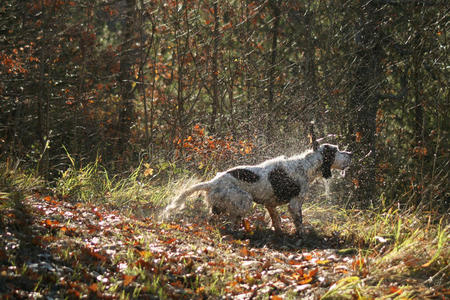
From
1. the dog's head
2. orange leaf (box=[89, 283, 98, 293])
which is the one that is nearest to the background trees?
the dog's head

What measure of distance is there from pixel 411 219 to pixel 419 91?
384 centimetres

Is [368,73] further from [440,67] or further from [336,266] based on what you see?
[336,266]

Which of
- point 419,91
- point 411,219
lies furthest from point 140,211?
point 419,91

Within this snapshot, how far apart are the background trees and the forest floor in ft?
Result: 8.90

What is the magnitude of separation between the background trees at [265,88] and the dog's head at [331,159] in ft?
4.55

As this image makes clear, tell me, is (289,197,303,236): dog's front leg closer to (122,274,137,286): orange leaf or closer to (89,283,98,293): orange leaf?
(122,274,137,286): orange leaf

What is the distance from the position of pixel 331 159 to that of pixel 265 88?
4.33 meters

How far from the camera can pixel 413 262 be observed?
4969 mm

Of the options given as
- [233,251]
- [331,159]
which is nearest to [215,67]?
[331,159]

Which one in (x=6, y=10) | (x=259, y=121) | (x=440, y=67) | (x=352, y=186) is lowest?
(x=352, y=186)

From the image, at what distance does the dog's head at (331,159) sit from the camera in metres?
7.13

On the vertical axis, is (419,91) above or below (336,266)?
above

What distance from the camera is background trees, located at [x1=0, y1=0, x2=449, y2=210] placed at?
9.03m

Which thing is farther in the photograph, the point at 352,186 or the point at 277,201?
the point at 352,186
